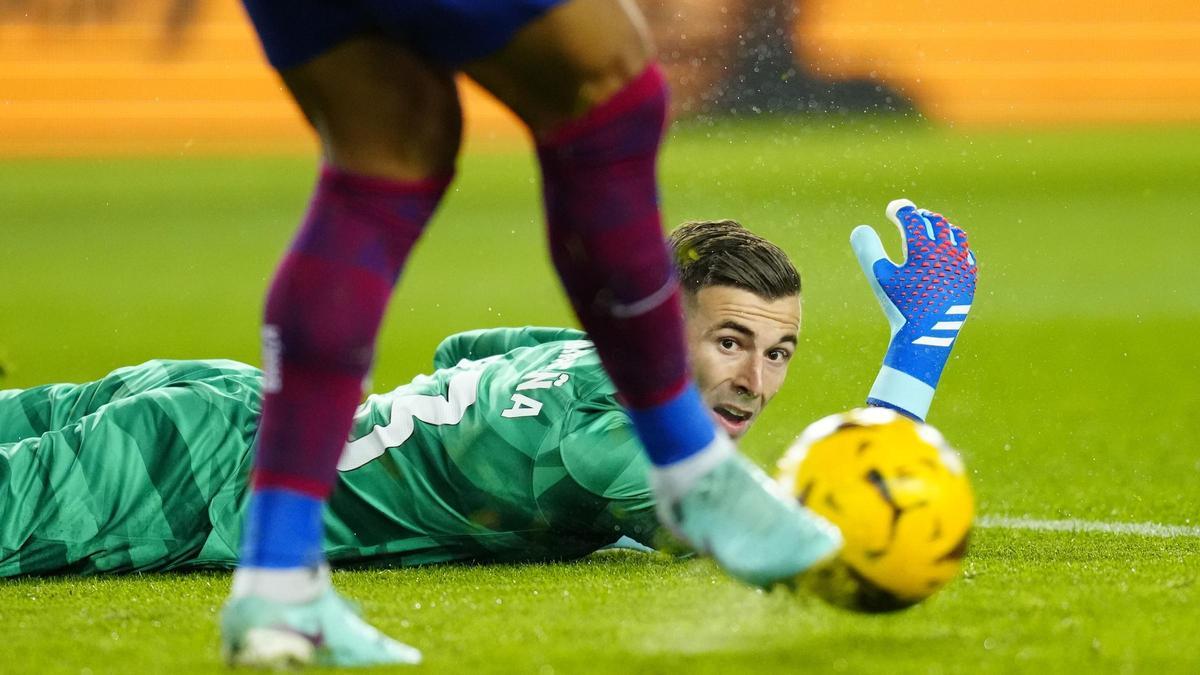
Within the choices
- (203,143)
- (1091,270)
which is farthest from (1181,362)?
(203,143)

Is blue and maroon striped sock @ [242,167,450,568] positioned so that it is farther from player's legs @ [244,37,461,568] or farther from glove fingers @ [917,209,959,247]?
glove fingers @ [917,209,959,247]

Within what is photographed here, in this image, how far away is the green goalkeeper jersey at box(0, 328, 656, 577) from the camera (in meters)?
2.74

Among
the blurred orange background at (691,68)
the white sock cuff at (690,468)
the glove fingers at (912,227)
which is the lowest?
the blurred orange background at (691,68)

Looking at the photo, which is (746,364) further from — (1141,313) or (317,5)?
(1141,313)

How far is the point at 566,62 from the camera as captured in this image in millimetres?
1744

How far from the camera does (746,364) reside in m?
2.83

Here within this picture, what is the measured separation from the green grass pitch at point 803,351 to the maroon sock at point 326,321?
0.27m

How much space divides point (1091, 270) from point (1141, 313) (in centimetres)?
222

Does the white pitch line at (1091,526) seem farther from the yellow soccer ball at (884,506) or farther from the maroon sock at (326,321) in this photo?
the maroon sock at (326,321)

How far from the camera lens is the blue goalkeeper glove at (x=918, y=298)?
2896 mm

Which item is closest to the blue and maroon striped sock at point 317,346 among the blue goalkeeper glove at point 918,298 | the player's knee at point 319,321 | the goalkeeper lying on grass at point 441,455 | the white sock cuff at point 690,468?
the player's knee at point 319,321

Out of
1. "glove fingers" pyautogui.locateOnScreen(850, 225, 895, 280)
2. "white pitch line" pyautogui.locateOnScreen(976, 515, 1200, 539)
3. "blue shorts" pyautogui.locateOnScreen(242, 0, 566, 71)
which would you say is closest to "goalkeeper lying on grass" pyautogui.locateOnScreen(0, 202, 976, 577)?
"glove fingers" pyautogui.locateOnScreen(850, 225, 895, 280)

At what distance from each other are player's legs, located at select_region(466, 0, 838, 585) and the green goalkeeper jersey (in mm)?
772

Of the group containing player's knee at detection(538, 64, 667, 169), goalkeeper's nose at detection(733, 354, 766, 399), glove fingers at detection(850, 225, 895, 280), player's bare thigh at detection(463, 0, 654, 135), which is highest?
player's bare thigh at detection(463, 0, 654, 135)
